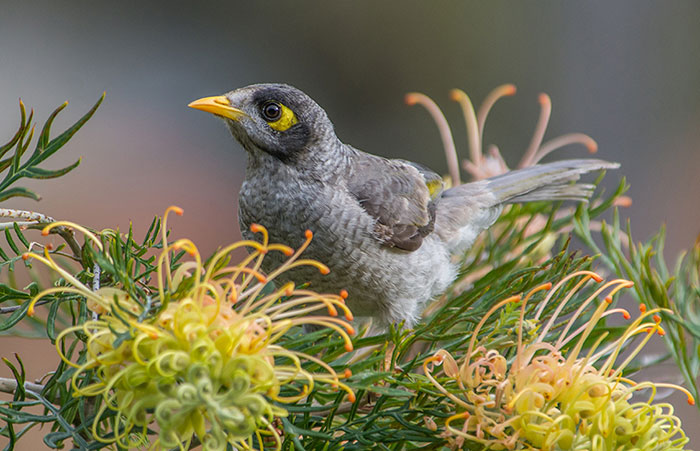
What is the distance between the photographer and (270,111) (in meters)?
1.35

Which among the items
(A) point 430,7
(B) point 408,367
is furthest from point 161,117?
(B) point 408,367

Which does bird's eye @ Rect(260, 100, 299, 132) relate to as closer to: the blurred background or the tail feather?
the tail feather

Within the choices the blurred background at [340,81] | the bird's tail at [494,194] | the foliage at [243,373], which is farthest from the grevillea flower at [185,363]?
the blurred background at [340,81]

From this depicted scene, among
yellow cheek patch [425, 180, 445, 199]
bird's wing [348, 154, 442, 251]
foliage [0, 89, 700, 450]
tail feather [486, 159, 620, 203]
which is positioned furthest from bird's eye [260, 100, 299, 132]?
foliage [0, 89, 700, 450]

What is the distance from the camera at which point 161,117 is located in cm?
416

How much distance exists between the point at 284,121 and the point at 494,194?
2.17ft

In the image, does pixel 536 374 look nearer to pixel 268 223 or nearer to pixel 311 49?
pixel 268 223

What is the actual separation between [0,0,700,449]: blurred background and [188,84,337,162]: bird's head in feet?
6.55

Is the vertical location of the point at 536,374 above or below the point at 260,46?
below

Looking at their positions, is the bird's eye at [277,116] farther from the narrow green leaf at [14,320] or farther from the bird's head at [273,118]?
the narrow green leaf at [14,320]

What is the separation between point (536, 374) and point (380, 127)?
3.90 metres

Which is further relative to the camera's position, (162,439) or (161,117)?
(161,117)

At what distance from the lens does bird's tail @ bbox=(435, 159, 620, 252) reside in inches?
67.2

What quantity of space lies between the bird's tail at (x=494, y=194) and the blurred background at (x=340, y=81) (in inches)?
56.2
